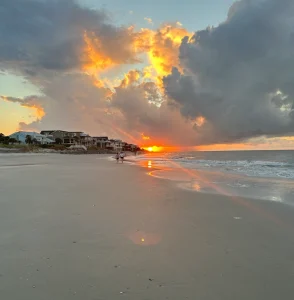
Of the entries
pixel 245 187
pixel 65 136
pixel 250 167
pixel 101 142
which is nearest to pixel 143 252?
pixel 245 187

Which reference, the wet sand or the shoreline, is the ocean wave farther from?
the wet sand

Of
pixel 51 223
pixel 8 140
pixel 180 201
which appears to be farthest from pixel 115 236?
pixel 8 140

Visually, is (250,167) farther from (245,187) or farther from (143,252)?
(143,252)

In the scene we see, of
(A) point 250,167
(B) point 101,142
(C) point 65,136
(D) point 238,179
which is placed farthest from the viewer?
(B) point 101,142

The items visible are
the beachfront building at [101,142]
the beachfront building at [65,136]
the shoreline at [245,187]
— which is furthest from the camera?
the beachfront building at [101,142]

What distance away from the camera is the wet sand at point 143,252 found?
3.56 metres

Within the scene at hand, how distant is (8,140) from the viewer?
322 feet

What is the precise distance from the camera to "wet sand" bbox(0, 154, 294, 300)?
11.7 feet

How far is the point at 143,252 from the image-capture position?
15.7 feet

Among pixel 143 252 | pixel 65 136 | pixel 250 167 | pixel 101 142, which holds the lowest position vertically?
pixel 143 252

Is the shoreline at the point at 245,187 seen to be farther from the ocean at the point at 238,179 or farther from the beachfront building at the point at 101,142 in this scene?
the beachfront building at the point at 101,142

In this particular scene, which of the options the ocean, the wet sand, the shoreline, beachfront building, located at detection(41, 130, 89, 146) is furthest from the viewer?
beachfront building, located at detection(41, 130, 89, 146)

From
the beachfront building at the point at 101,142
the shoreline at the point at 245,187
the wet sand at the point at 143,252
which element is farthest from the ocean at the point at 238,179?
the beachfront building at the point at 101,142

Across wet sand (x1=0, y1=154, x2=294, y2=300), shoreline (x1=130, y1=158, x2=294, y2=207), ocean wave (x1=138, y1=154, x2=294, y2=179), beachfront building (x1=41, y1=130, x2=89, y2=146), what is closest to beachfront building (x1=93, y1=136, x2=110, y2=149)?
beachfront building (x1=41, y1=130, x2=89, y2=146)
